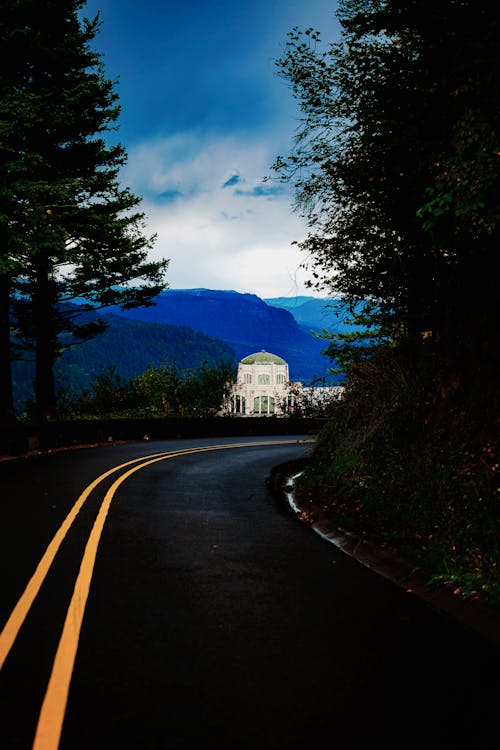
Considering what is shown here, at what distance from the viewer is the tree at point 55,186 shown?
24141 millimetres

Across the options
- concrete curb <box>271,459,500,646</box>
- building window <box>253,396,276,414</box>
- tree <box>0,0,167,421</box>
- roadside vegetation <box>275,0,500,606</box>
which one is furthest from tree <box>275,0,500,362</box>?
building window <box>253,396,276,414</box>

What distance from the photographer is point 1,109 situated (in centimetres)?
2195

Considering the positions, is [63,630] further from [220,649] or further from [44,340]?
[44,340]

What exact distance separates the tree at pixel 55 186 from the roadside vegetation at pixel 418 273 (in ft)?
48.9

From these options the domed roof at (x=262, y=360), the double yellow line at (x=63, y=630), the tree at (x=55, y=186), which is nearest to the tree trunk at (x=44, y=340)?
the tree at (x=55, y=186)

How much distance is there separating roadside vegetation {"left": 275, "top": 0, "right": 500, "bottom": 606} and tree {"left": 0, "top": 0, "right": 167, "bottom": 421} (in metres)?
14.9

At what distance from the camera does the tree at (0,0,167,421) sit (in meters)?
24.1

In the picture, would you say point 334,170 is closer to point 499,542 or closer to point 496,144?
point 496,144

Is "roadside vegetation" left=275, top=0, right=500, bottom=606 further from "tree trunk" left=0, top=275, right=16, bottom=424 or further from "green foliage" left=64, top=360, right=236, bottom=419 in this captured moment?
"green foliage" left=64, top=360, right=236, bottom=419

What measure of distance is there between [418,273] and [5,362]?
64.0ft

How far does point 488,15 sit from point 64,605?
8.03 m

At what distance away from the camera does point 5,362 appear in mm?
25469

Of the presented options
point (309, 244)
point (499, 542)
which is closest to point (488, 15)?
point (499, 542)

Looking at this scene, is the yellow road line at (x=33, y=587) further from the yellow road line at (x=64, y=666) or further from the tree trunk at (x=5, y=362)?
A: the tree trunk at (x=5, y=362)
